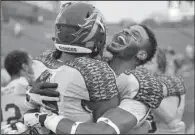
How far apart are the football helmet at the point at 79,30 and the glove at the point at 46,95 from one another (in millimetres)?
248

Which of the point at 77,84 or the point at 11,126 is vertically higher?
the point at 77,84

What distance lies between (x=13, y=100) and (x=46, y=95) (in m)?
1.62

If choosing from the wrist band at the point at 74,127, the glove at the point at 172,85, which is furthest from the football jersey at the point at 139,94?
the glove at the point at 172,85

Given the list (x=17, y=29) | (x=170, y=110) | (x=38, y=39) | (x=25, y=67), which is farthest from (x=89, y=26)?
(x=38, y=39)

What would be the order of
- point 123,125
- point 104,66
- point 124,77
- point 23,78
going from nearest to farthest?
1. point 123,125
2. point 104,66
3. point 124,77
4. point 23,78

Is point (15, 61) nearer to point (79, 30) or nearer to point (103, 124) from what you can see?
point (79, 30)

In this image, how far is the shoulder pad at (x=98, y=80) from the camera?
1956 mm

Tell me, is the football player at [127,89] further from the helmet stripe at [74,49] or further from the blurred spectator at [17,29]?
the blurred spectator at [17,29]

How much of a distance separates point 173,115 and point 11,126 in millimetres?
1345

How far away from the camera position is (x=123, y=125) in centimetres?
189

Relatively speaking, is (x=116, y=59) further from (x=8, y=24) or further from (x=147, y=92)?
(x=8, y=24)

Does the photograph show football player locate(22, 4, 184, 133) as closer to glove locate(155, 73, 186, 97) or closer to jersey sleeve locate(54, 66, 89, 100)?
jersey sleeve locate(54, 66, 89, 100)

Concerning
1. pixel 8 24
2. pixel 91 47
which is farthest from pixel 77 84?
pixel 8 24

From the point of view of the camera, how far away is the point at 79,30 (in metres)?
2.16
